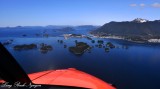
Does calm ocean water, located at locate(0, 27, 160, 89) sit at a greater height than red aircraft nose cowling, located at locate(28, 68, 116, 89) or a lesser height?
lesser

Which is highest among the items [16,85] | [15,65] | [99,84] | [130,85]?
[15,65]

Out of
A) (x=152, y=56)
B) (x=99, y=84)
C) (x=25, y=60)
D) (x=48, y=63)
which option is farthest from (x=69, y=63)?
(x=99, y=84)

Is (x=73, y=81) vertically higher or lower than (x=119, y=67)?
higher

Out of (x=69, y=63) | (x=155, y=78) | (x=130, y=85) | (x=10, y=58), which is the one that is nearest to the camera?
(x=10, y=58)

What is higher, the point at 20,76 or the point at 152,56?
the point at 20,76

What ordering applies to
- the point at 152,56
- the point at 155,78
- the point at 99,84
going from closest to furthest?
1. the point at 99,84
2. the point at 155,78
3. the point at 152,56

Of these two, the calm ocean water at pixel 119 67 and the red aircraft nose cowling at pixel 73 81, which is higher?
the red aircraft nose cowling at pixel 73 81

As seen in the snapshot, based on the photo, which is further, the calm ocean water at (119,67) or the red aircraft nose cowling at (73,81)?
the calm ocean water at (119,67)

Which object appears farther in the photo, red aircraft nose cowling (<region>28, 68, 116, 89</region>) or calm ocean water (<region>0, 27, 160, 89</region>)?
calm ocean water (<region>0, 27, 160, 89</region>)

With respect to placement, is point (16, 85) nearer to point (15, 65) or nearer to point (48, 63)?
point (15, 65)

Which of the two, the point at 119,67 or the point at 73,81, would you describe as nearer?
the point at 73,81

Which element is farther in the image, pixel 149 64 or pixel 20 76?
pixel 149 64
